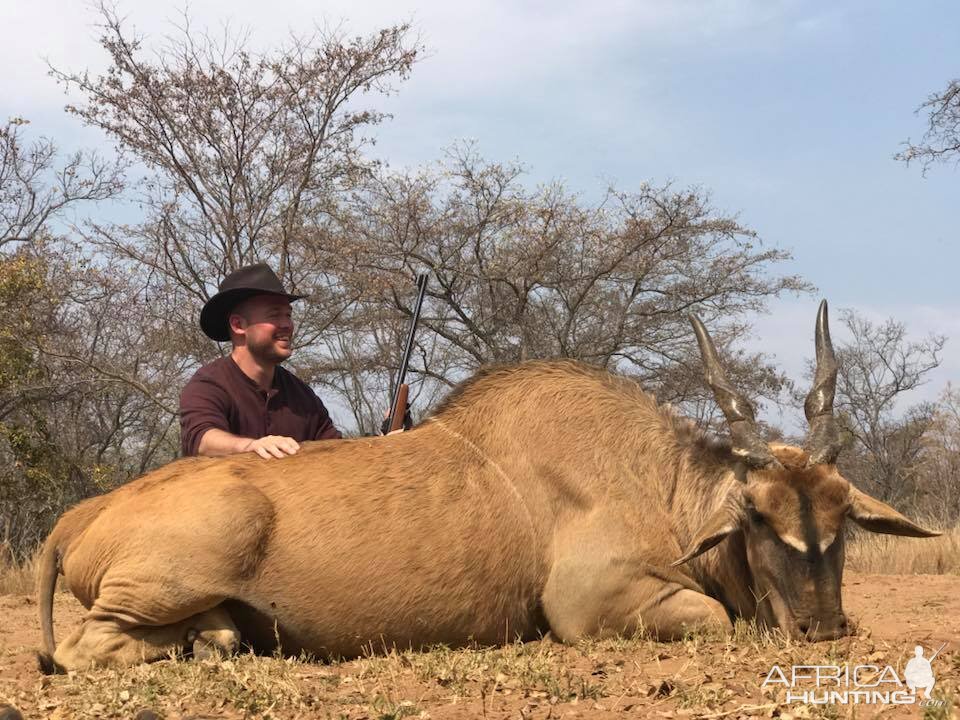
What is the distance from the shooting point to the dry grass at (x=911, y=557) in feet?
34.8

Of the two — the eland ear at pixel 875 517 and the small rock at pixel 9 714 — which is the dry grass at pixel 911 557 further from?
the small rock at pixel 9 714

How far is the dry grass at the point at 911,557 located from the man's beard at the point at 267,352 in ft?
22.2

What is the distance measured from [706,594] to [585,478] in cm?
88

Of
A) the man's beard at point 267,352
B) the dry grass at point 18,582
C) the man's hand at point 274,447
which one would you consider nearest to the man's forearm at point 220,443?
the man's hand at point 274,447

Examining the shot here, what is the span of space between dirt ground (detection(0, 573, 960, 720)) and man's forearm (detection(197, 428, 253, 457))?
132cm

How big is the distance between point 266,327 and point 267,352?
0.51ft

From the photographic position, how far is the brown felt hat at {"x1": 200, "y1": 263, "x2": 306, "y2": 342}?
6824 mm

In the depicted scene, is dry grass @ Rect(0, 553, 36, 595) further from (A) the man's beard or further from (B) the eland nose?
(B) the eland nose

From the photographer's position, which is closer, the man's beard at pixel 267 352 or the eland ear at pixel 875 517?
the eland ear at pixel 875 517

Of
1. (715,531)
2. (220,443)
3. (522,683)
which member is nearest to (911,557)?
(715,531)

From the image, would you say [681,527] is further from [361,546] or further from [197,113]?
[197,113]

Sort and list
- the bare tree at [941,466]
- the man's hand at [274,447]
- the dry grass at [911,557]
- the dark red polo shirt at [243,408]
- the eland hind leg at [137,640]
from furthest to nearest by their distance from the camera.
Result: the bare tree at [941,466] < the dry grass at [911,557] < the dark red polo shirt at [243,408] < the man's hand at [274,447] < the eland hind leg at [137,640]

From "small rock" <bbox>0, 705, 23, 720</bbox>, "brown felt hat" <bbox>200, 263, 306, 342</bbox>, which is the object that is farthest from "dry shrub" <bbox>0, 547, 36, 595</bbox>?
"small rock" <bbox>0, 705, 23, 720</bbox>

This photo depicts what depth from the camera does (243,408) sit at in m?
6.65
